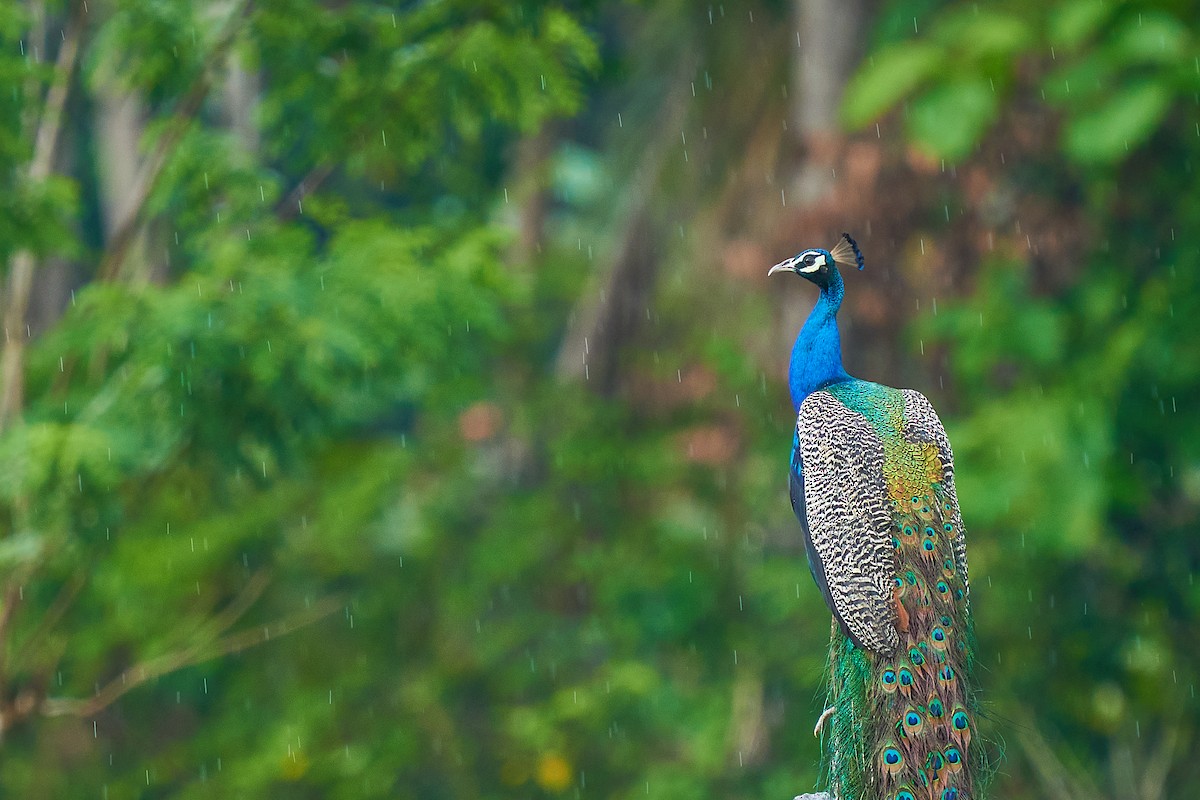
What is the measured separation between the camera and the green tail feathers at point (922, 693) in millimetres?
2412

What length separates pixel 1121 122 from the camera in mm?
4203

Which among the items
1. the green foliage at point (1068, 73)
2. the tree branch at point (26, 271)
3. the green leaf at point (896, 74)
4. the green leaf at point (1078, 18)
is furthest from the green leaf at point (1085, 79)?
the tree branch at point (26, 271)

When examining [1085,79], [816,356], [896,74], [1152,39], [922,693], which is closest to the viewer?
[816,356]

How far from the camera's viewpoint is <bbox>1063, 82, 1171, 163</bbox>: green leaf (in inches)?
165

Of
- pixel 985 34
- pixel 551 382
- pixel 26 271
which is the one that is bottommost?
pixel 551 382

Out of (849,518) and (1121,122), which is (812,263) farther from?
(1121,122)

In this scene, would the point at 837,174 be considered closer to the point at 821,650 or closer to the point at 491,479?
the point at 821,650

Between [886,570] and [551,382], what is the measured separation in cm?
588

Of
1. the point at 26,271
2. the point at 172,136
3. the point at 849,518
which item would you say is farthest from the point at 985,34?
the point at 26,271

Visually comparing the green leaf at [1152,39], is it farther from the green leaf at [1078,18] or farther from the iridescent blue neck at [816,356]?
the iridescent blue neck at [816,356]

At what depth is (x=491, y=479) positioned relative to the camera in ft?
28.7

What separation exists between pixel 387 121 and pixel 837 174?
2.42 meters

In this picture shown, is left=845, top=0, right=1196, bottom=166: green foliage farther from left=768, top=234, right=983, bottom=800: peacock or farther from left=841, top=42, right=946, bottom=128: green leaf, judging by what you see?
left=768, top=234, right=983, bottom=800: peacock

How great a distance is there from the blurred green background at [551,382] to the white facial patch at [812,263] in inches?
88.2
